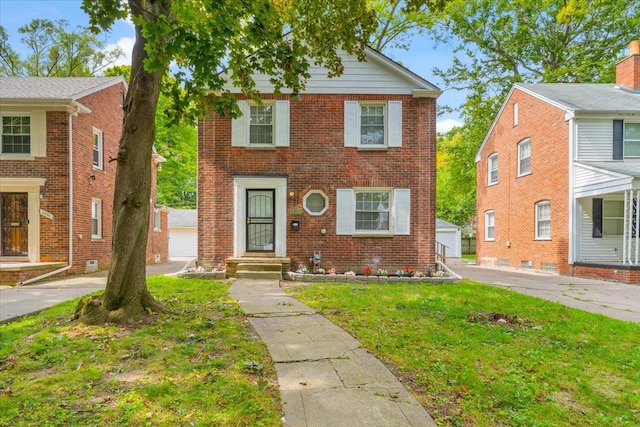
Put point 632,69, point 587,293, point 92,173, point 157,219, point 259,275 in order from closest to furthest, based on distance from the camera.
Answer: point 587,293 → point 259,275 → point 92,173 → point 632,69 → point 157,219

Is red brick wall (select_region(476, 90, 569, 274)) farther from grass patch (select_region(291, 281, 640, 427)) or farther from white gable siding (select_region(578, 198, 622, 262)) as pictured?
grass patch (select_region(291, 281, 640, 427))

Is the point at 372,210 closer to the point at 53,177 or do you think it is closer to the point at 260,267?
the point at 260,267

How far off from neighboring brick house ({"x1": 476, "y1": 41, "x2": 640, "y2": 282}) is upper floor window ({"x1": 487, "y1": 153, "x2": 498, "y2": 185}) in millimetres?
1549

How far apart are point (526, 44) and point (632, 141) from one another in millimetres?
11235

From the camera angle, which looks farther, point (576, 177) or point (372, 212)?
point (576, 177)

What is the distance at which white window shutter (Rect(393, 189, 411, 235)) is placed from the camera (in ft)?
33.7

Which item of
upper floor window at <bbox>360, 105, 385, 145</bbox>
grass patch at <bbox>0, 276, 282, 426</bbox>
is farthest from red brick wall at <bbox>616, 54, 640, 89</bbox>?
grass patch at <bbox>0, 276, 282, 426</bbox>

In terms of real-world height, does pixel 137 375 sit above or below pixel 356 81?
below

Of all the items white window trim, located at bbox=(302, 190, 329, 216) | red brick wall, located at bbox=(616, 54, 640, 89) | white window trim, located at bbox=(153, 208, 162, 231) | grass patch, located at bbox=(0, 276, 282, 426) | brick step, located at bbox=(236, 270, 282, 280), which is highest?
red brick wall, located at bbox=(616, 54, 640, 89)

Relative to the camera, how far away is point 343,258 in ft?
33.7

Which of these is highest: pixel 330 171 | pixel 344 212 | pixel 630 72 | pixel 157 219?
pixel 630 72

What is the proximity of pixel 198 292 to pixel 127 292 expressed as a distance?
8.31 feet

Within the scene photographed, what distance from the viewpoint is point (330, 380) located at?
3.23 metres

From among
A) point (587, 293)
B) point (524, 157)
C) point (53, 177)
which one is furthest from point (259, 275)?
point (524, 157)
